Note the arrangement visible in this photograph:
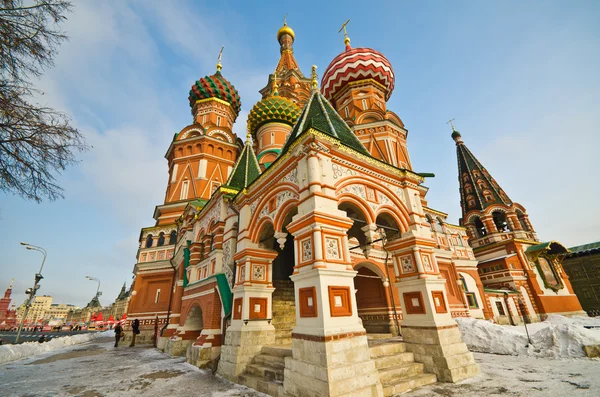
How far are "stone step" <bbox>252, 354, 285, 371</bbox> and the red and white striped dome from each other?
1963 centimetres

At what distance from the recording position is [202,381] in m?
6.20

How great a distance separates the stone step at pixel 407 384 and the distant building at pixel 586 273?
1343 inches

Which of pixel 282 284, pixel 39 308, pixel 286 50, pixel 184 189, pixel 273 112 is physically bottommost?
pixel 282 284

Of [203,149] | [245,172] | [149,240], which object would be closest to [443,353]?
[245,172]

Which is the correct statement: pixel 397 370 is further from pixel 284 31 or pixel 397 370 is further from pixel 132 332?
pixel 284 31

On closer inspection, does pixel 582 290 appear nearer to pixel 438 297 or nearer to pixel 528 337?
pixel 528 337

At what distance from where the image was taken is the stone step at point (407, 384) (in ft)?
15.0

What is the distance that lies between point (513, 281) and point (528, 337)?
49.2 feet

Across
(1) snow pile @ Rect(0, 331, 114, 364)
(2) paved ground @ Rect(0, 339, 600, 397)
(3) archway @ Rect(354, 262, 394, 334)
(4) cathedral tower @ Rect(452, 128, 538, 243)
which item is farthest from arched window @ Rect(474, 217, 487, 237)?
(1) snow pile @ Rect(0, 331, 114, 364)

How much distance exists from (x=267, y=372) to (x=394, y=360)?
276 centimetres

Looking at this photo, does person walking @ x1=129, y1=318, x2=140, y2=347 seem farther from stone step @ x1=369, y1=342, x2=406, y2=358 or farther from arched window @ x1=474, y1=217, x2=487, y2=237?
arched window @ x1=474, y1=217, x2=487, y2=237

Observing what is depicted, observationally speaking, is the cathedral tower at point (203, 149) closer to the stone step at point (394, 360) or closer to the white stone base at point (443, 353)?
the stone step at point (394, 360)

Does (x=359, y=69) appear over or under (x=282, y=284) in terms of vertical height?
over

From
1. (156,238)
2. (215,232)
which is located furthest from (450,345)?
(156,238)
